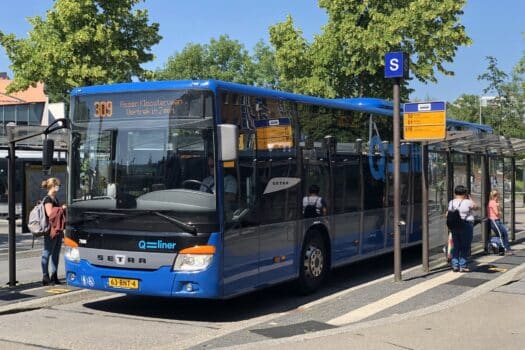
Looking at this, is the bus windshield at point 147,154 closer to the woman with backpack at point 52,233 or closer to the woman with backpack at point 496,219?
the woman with backpack at point 52,233

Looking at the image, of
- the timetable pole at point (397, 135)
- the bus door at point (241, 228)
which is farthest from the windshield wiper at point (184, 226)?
the timetable pole at point (397, 135)

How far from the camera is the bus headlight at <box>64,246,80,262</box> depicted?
8.09m

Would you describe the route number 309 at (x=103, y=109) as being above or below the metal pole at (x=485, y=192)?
above

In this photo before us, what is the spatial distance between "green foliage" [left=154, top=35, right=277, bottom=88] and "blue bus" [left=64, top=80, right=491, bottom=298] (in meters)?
56.1

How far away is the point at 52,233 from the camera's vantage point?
10.1 metres

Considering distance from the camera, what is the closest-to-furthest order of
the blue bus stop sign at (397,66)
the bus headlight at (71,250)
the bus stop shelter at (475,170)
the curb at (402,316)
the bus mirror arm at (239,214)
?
the curb at (402,316) < the bus mirror arm at (239,214) < the bus headlight at (71,250) < the blue bus stop sign at (397,66) < the bus stop shelter at (475,170)

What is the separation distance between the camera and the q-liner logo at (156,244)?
7.43 meters

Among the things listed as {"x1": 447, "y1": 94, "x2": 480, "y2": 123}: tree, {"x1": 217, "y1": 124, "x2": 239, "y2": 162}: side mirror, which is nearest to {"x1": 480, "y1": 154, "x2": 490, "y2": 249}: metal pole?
{"x1": 217, "y1": 124, "x2": 239, "y2": 162}: side mirror

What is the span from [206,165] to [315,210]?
103 inches

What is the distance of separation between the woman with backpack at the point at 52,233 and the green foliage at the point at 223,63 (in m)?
54.6

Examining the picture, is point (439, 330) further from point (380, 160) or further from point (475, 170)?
point (475, 170)

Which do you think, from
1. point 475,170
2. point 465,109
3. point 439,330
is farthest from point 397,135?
point 465,109

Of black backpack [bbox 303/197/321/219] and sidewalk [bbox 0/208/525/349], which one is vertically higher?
black backpack [bbox 303/197/321/219]

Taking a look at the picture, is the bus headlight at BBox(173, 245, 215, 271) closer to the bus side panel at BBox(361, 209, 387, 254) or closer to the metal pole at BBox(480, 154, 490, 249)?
the bus side panel at BBox(361, 209, 387, 254)
